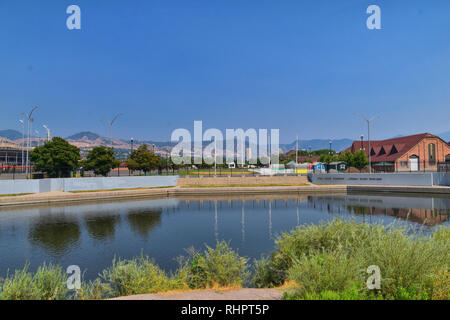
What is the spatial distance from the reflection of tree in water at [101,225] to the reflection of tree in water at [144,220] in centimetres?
147

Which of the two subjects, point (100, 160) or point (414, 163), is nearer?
point (100, 160)

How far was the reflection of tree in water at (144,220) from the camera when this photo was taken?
23078 millimetres

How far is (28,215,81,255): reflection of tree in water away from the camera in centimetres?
1855

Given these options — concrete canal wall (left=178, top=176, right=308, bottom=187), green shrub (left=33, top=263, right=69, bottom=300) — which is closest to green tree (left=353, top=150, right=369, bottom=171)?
concrete canal wall (left=178, top=176, right=308, bottom=187)

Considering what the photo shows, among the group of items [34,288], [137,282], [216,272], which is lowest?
[216,272]

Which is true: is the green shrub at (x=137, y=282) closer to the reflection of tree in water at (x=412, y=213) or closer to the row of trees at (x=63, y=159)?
the reflection of tree in water at (x=412, y=213)

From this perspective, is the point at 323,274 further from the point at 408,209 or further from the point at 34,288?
the point at 408,209

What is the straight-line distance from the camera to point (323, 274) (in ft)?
22.4

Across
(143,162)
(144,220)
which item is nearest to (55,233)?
(144,220)

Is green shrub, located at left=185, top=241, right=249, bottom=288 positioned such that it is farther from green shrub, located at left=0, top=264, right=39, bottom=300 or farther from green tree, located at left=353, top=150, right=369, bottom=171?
green tree, located at left=353, top=150, right=369, bottom=171

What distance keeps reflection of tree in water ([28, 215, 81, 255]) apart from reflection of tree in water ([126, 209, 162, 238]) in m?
4.39

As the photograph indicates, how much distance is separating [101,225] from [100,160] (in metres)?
33.4

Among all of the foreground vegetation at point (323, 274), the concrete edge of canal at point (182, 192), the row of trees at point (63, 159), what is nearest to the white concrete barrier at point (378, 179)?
the concrete edge of canal at point (182, 192)
